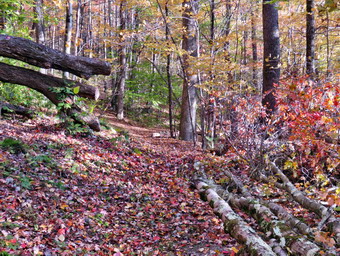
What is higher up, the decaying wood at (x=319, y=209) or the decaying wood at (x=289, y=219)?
the decaying wood at (x=319, y=209)

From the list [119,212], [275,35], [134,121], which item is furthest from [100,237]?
[134,121]

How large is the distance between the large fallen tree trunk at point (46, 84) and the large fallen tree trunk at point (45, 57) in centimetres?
53

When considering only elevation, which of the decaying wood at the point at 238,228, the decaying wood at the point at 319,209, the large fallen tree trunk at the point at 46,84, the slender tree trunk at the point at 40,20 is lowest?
the decaying wood at the point at 238,228

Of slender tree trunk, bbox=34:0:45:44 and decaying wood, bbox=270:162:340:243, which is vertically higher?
slender tree trunk, bbox=34:0:45:44

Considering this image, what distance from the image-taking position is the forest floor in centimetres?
414

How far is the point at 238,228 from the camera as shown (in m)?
4.39

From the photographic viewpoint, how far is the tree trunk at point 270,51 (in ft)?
31.2

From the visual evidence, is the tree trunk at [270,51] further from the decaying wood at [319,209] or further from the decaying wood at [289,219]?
the decaying wood at [289,219]

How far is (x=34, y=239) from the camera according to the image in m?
3.75

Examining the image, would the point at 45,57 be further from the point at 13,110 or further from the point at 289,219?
the point at 289,219

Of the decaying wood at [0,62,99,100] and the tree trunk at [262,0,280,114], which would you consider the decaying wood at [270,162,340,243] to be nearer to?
the tree trunk at [262,0,280,114]

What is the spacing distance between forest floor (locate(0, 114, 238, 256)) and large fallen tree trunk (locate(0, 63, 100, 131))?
27.2 inches

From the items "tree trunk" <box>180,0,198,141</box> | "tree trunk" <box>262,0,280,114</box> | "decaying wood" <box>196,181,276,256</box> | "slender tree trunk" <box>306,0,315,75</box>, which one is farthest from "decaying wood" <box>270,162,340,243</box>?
"tree trunk" <box>180,0,198,141</box>

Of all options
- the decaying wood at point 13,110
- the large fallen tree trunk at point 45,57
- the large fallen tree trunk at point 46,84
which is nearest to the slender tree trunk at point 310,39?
the large fallen tree trunk at point 45,57
